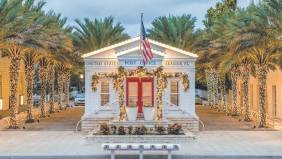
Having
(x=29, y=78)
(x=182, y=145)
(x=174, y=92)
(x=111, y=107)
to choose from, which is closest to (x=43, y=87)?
(x=29, y=78)

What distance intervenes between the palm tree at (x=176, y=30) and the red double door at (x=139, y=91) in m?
15.1

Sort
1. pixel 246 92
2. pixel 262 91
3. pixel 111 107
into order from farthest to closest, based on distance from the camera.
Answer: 1. pixel 246 92
2. pixel 262 91
3. pixel 111 107

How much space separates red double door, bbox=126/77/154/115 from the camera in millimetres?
34875

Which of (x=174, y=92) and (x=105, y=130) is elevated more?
(x=174, y=92)

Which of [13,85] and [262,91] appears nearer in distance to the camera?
[13,85]

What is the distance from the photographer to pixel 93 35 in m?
51.6

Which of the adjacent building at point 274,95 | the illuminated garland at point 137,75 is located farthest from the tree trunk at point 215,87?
the illuminated garland at point 137,75

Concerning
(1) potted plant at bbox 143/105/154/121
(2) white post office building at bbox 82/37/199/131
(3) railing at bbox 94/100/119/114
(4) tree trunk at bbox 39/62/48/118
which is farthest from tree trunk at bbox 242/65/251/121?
(4) tree trunk at bbox 39/62/48/118

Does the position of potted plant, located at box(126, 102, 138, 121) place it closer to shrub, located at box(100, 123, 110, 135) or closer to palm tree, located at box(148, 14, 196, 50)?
shrub, located at box(100, 123, 110, 135)

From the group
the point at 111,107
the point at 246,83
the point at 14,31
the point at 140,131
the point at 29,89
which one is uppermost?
the point at 14,31

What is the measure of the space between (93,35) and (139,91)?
1773 cm

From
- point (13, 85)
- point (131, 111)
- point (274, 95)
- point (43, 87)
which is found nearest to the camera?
point (131, 111)

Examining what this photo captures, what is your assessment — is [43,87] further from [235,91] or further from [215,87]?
[215,87]

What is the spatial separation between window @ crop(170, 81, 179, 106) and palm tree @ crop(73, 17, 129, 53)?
16512mm
